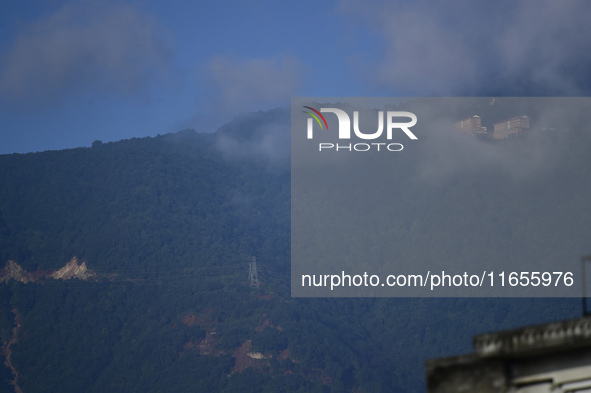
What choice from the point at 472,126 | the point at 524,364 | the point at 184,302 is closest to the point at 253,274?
the point at 184,302

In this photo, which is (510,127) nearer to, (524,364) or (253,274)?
(253,274)

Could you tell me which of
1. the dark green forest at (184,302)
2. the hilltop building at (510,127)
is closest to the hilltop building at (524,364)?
the dark green forest at (184,302)

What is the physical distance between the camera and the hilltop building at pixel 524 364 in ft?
25.7

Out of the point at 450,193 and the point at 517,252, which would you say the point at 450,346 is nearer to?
the point at 517,252

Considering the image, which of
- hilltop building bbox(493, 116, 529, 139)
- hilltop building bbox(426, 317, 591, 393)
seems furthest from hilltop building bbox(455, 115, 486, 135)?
hilltop building bbox(426, 317, 591, 393)

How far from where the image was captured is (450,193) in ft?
400

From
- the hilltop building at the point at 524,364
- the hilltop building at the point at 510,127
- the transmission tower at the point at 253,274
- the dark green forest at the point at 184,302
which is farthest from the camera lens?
the transmission tower at the point at 253,274

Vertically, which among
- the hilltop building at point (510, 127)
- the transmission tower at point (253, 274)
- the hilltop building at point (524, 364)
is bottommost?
the hilltop building at point (524, 364)

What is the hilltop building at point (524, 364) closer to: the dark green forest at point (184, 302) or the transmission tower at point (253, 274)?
the dark green forest at point (184, 302)

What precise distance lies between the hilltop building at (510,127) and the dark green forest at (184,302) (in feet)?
5.52

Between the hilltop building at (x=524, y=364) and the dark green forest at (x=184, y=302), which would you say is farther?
the dark green forest at (x=184, y=302)

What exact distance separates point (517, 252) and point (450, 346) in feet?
54.0

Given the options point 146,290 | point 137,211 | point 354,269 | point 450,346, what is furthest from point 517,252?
point 137,211

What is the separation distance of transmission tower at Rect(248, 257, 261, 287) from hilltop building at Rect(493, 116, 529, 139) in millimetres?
Answer: 43392
